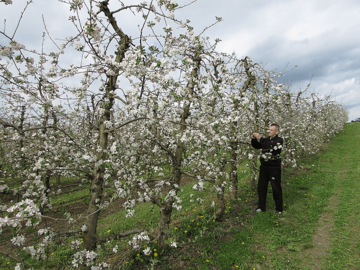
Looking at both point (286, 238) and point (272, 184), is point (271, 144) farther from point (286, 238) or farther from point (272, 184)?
point (286, 238)

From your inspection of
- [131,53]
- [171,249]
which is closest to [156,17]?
[131,53]

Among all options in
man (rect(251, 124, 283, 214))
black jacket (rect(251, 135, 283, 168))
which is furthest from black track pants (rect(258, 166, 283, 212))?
black jacket (rect(251, 135, 283, 168))

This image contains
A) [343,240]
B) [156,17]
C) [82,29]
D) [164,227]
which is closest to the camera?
[82,29]

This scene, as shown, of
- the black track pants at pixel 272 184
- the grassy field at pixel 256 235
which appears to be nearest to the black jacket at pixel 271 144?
the black track pants at pixel 272 184

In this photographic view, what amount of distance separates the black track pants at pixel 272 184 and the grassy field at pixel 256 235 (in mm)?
301

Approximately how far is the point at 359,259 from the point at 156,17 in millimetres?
6284

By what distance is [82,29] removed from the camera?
3.40m

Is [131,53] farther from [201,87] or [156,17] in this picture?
[201,87]

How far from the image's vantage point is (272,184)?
6016 millimetres

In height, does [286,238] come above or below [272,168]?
below

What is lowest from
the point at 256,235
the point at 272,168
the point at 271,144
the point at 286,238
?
the point at 286,238

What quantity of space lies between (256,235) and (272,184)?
1.59 m

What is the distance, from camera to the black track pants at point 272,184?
235 inches

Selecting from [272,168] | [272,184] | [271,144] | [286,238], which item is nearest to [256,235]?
[286,238]
